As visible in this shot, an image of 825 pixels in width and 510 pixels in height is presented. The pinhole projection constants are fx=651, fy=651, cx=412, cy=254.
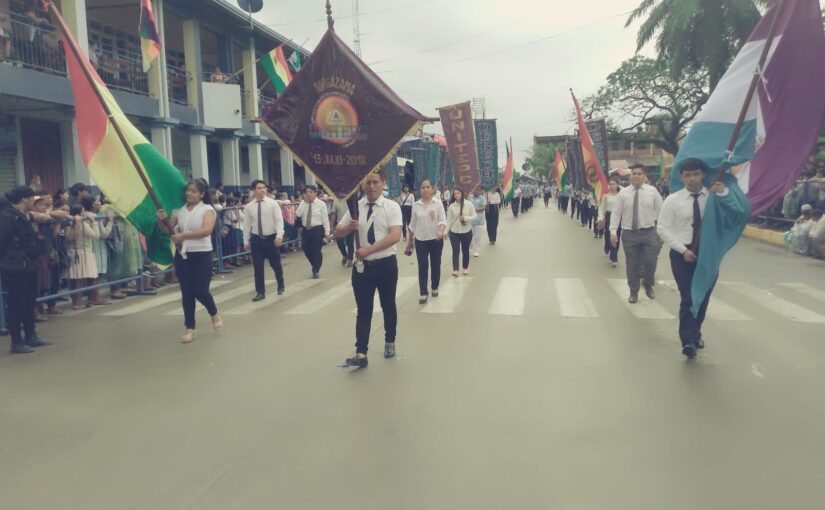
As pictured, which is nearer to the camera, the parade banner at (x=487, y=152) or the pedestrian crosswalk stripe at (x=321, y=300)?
the pedestrian crosswalk stripe at (x=321, y=300)

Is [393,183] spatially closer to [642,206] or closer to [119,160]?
[642,206]

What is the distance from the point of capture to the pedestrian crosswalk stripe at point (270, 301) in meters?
9.03

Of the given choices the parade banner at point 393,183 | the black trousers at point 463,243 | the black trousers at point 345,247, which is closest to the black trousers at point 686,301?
the black trousers at point 463,243

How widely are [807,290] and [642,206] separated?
3.11 m

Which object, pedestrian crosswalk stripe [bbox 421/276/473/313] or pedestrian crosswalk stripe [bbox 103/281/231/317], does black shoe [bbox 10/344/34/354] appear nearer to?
pedestrian crosswalk stripe [bbox 103/281/231/317]

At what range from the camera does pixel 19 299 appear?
696 cm

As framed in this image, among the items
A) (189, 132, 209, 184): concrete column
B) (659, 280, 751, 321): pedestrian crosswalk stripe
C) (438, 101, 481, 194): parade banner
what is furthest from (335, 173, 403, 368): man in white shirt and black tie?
(189, 132, 209, 184): concrete column

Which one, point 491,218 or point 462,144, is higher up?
point 462,144

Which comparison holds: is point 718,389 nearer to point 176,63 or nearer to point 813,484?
point 813,484

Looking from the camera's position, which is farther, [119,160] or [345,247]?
[345,247]

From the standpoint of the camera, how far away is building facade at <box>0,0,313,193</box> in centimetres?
1461

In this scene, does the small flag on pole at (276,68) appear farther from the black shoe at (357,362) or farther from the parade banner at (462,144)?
the black shoe at (357,362)

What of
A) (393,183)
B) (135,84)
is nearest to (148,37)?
(135,84)

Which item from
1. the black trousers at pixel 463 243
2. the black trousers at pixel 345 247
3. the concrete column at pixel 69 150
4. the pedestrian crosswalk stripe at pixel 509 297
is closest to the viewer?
the pedestrian crosswalk stripe at pixel 509 297
